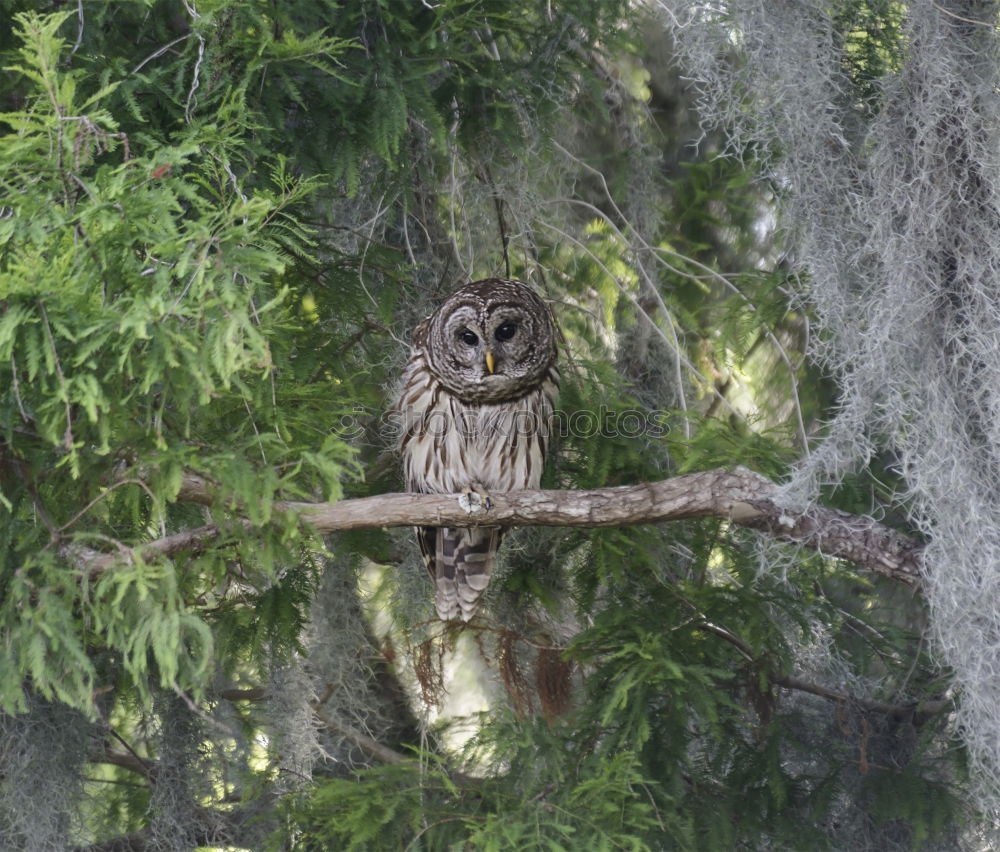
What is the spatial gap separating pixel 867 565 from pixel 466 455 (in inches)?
61.6

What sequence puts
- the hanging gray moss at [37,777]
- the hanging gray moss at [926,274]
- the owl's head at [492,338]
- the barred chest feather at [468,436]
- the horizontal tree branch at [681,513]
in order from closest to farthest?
the hanging gray moss at [926,274], the horizontal tree branch at [681,513], the hanging gray moss at [37,777], the owl's head at [492,338], the barred chest feather at [468,436]

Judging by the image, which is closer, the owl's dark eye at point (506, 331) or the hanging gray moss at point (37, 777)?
the hanging gray moss at point (37, 777)

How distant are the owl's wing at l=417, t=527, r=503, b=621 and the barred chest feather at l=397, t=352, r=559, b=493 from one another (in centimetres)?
18

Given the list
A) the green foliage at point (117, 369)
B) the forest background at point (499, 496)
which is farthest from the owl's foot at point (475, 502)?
the green foliage at point (117, 369)

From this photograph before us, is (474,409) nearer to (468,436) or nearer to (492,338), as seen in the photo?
(468,436)

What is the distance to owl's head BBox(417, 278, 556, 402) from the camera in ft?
13.1

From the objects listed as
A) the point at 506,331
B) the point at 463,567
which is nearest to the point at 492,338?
the point at 506,331

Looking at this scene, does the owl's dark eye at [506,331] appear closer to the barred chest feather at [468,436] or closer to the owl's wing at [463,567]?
the barred chest feather at [468,436]

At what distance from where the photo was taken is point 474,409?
4.22 meters

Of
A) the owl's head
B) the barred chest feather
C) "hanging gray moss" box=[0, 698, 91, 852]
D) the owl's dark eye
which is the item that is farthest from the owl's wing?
"hanging gray moss" box=[0, 698, 91, 852]

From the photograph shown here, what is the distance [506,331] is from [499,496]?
90cm

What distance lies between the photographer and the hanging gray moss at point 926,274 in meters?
2.74

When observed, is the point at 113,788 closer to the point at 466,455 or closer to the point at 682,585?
the point at 466,455

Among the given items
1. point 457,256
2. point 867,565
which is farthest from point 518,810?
point 457,256
